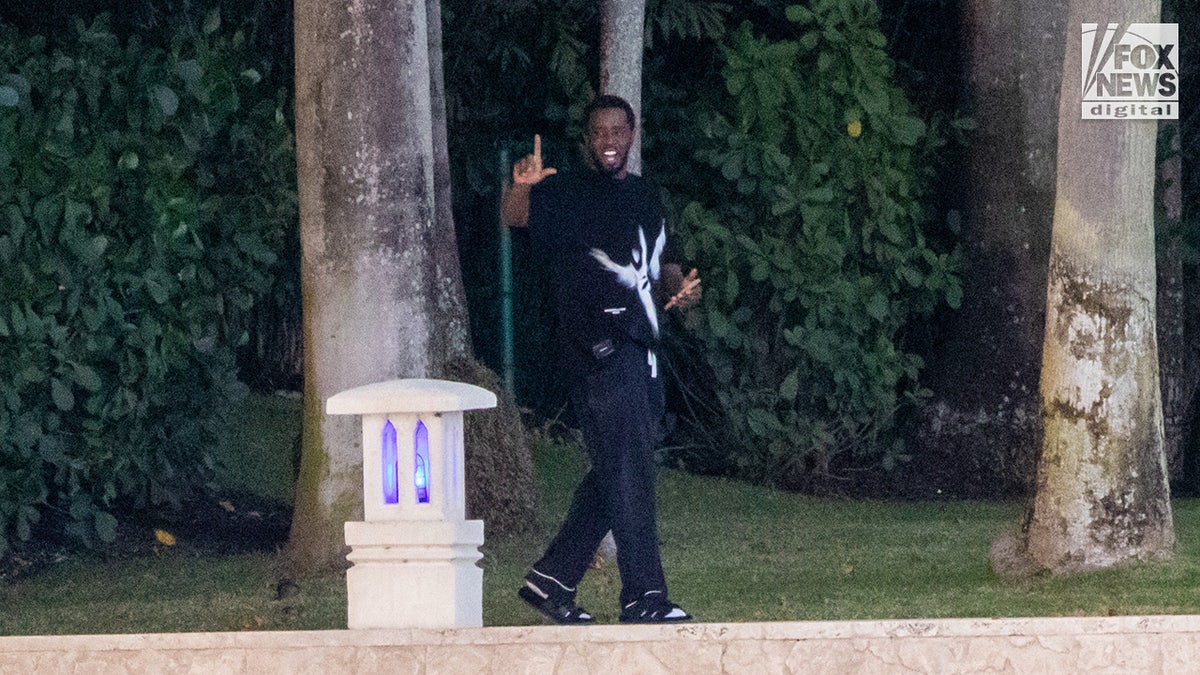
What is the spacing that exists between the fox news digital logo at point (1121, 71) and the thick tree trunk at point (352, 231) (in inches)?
117

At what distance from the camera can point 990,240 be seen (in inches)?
495

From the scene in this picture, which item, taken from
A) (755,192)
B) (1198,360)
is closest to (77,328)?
(755,192)

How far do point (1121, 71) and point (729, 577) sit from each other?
2.78 metres

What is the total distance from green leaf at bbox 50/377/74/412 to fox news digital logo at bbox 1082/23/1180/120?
458cm

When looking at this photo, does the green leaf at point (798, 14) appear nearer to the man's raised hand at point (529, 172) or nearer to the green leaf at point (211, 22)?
the green leaf at point (211, 22)

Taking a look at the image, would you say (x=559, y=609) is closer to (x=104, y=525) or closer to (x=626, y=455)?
(x=626, y=455)

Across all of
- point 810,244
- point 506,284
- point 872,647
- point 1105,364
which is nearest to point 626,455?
point 872,647

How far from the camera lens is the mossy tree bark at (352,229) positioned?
30.2ft

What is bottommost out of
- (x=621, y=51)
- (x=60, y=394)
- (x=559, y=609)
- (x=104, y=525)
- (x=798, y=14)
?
(x=104, y=525)

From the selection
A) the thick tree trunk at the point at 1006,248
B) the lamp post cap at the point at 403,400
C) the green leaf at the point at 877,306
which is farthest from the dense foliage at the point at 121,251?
the thick tree trunk at the point at 1006,248

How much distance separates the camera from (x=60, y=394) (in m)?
9.20

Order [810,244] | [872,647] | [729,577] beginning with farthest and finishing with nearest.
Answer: [810,244], [729,577], [872,647]

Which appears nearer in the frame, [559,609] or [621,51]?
[559,609]

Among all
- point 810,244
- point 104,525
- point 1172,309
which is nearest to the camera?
point 104,525
